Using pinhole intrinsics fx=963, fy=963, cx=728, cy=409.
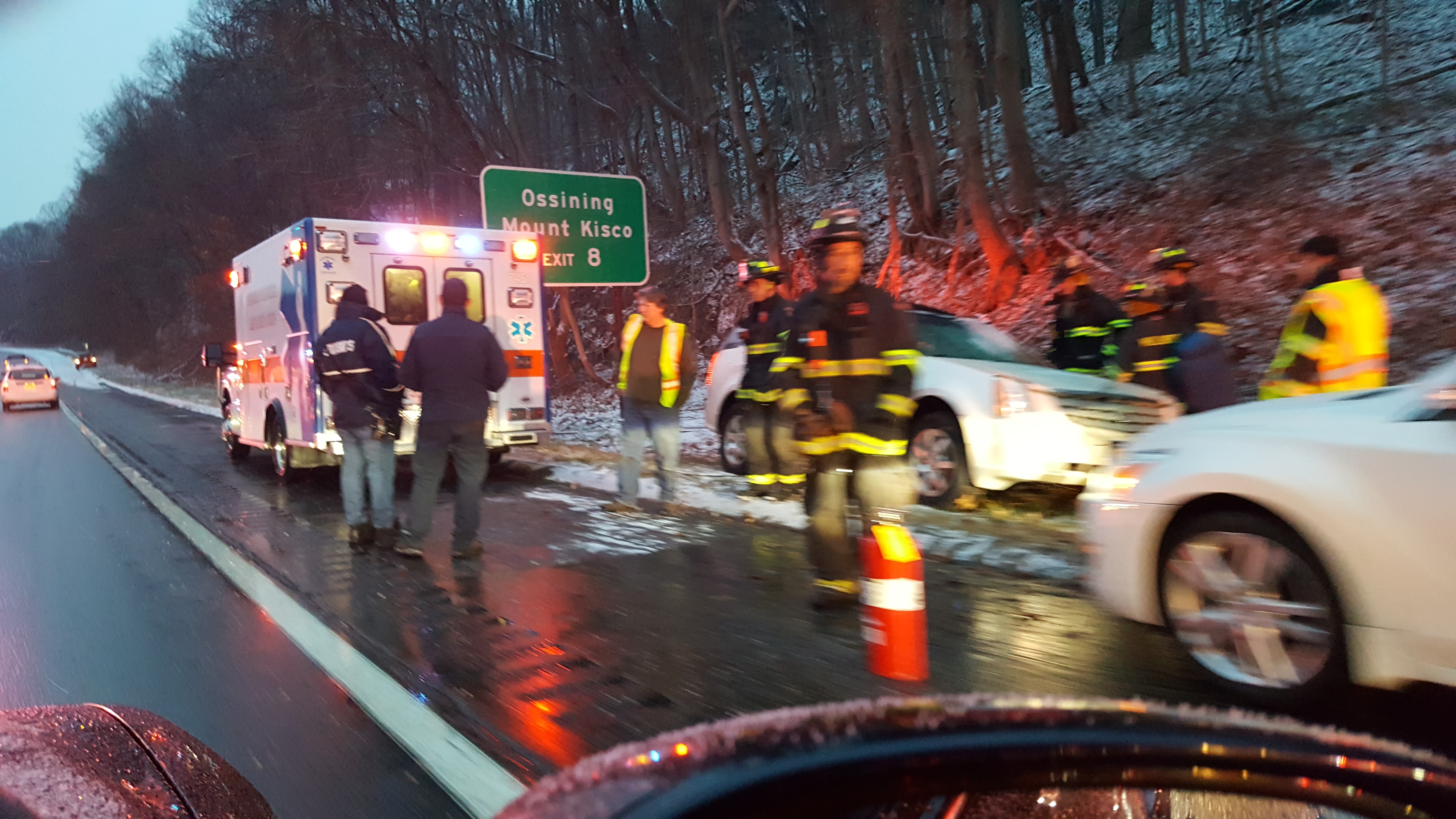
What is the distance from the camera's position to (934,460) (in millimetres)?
7766

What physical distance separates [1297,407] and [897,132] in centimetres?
1398

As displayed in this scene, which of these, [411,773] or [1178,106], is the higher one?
[1178,106]

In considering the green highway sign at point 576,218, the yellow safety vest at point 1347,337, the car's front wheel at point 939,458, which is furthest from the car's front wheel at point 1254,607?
the green highway sign at point 576,218

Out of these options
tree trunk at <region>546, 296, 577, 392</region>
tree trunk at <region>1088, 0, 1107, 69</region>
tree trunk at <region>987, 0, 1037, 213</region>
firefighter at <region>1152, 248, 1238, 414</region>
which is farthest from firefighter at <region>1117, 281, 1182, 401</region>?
tree trunk at <region>1088, 0, 1107, 69</region>

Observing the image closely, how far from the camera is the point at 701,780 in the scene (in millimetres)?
1257

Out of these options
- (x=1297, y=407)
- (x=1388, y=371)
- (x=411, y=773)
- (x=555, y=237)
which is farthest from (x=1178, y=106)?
(x=411, y=773)

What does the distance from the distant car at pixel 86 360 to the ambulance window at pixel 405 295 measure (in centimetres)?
7197

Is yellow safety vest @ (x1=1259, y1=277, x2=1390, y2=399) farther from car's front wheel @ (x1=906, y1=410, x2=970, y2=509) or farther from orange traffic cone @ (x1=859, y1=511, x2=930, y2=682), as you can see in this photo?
orange traffic cone @ (x1=859, y1=511, x2=930, y2=682)

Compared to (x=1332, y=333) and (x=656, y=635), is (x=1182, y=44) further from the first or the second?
(x=656, y=635)

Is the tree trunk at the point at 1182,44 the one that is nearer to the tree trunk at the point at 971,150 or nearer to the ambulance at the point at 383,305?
the tree trunk at the point at 971,150

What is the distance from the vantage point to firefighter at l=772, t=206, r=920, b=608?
480 cm

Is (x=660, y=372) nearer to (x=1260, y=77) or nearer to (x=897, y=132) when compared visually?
(x=897, y=132)

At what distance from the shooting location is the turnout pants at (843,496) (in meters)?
4.87

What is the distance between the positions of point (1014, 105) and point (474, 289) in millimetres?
9275
